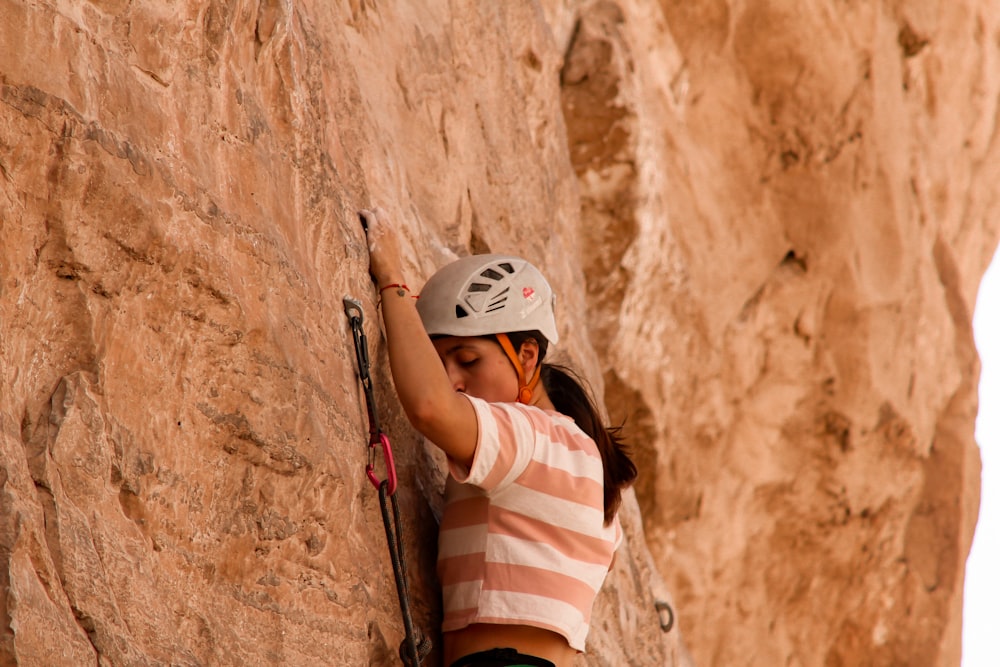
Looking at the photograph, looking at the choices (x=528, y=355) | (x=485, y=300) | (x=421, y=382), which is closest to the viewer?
(x=421, y=382)

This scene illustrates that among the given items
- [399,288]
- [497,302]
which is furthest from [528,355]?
[399,288]

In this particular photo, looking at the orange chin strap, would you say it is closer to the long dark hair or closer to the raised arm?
the long dark hair

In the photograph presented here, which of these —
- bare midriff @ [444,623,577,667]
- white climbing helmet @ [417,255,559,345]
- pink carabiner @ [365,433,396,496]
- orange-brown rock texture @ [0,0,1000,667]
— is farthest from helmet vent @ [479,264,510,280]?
bare midriff @ [444,623,577,667]

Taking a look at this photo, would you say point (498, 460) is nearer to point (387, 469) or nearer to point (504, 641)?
point (387, 469)

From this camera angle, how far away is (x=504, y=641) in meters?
2.52

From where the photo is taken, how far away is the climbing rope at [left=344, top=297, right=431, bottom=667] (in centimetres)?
241

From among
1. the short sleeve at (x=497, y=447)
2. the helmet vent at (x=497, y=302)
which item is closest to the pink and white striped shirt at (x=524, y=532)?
the short sleeve at (x=497, y=447)

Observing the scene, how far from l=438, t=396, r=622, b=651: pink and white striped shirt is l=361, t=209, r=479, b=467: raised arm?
0.06 metres

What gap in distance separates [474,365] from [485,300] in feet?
0.50

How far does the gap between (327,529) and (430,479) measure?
0.58m

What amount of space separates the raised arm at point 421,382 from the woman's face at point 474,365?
163 millimetres

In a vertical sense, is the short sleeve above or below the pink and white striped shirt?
above

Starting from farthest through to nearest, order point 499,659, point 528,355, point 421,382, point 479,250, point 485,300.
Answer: point 479,250
point 528,355
point 485,300
point 499,659
point 421,382

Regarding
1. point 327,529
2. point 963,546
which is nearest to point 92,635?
point 327,529
